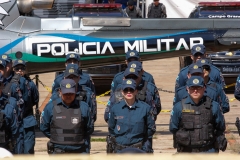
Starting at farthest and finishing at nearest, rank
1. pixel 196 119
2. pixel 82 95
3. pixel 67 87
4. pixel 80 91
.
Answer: pixel 80 91
pixel 82 95
pixel 67 87
pixel 196 119

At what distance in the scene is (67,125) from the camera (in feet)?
28.8

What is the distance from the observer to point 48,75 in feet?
74.0

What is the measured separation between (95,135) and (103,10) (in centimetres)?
520

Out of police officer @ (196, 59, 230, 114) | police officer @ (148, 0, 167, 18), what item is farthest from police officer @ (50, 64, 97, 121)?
police officer @ (148, 0, 167, 18)

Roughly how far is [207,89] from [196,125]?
4.19 ft

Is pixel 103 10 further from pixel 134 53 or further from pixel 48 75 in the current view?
pixel 134 53

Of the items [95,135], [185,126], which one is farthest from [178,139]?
[95,135]

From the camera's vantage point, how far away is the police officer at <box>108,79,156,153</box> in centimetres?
880

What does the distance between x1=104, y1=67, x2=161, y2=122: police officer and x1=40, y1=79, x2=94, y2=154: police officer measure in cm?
86

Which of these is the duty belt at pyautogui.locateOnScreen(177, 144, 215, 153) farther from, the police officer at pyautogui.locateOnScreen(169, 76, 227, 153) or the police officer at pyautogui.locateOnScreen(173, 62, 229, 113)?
the police officer at pyautogui.locateOnScreen(173, 62, 229, 113)

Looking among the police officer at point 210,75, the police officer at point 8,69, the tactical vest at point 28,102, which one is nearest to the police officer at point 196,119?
the police officer at point 210,75

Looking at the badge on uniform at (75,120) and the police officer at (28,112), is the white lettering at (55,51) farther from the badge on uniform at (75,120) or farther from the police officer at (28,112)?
the badge on uniform at (75,120)

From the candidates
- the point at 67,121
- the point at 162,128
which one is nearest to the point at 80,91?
the point at 67,121

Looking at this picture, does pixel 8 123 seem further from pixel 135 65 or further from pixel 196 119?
pixel 196 119
